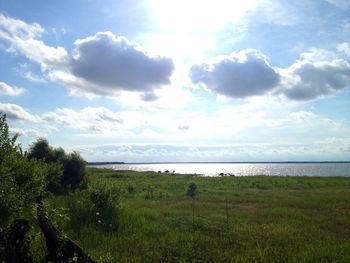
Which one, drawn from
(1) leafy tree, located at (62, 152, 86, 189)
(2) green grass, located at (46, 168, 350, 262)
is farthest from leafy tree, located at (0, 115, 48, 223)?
(1) leafy tree, located at (62, 152, 86, 189)

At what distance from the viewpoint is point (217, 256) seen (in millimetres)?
13305

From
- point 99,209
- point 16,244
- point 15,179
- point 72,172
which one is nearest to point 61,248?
point 16,244

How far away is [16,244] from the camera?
9.70m

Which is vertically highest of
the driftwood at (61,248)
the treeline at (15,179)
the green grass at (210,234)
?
the treeline at (15,179)

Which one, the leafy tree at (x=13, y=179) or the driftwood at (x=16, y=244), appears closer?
the driftwood at (x=16, y=244)

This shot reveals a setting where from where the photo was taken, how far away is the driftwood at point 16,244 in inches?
375

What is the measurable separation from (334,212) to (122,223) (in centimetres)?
1566

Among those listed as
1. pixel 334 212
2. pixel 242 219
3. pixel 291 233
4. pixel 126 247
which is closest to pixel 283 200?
pixel 334 212

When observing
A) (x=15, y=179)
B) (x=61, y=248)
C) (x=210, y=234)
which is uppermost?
(x=15, y=179)

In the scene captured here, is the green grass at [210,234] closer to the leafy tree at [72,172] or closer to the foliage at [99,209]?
the foliage at [99,209]

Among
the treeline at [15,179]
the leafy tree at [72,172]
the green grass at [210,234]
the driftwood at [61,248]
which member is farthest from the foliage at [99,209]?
the leafy tree at [72,172]

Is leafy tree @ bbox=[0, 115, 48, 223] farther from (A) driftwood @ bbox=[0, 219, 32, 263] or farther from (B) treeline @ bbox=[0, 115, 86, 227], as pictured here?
(A) driftwood @ bbox=[0, 219, 32, 263]

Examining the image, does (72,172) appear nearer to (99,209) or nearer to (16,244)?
(99,209)

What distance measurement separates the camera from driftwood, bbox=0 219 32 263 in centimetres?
952
